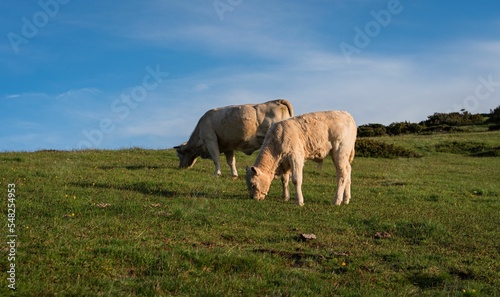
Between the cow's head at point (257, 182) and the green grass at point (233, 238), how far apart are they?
1.16ft

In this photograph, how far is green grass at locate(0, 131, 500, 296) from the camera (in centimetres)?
843

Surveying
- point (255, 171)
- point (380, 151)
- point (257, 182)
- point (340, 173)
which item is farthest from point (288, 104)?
point (380, 151)

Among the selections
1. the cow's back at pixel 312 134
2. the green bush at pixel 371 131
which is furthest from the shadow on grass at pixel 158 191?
the green bush at pixel 371 131

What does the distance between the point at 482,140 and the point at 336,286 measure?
39.9m

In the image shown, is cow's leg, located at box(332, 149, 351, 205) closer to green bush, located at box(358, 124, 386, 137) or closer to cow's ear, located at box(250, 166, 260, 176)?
cow's ear, located at box(250, 166, 260, 176)

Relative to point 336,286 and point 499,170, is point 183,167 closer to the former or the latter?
point 336,286

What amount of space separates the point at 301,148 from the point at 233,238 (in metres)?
5.63

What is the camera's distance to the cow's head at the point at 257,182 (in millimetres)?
16344

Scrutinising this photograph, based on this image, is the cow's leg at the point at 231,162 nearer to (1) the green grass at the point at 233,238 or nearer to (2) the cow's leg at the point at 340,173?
(1) the green grass at the point at 233,238

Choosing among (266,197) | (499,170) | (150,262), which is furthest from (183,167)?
(499,170)

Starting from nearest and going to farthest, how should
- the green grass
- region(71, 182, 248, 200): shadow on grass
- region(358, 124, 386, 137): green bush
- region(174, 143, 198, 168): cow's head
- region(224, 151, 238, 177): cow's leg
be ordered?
1. the green grass
2. region(71, 182, 248, 200): shadow on grass
3. region(224, 151, 238, 177): cow's leg
4. region(174, 143, 198, 168): cow's head
5. region(358, 124, 386, 137): green bush

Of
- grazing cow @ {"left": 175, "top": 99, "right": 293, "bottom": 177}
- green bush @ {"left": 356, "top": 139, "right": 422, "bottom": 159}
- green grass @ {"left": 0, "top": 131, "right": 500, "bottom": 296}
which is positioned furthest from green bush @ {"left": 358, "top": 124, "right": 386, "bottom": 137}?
grazing cow @ {"left": 175, "top": 99, "right": 293, "bottom": 177}

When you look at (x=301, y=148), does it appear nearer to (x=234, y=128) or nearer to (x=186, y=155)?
(x=234, y=128)

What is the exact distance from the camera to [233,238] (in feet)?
38.1
